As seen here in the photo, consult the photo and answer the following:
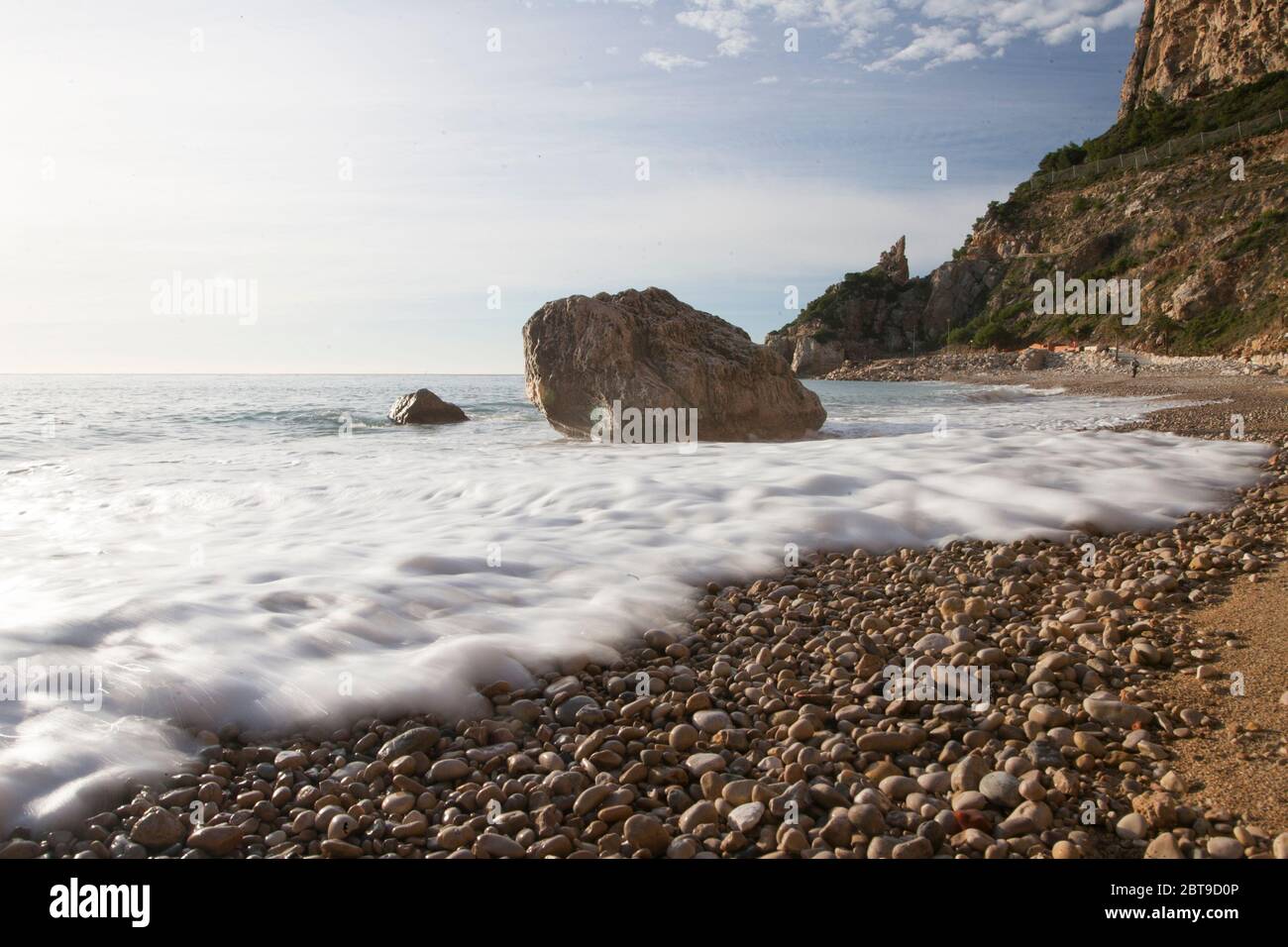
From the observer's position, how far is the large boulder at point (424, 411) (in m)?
20.5

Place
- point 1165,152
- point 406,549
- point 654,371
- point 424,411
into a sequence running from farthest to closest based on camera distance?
point 1165,152 < point 424,411 < point 654,371 < point 406,549

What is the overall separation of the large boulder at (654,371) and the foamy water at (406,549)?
6.31 feet

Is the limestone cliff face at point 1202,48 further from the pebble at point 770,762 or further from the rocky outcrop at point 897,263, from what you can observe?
the pebble at point 770,762

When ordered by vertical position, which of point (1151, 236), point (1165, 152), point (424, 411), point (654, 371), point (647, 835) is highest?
point (1165, 152)

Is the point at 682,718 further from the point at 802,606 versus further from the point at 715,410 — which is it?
the point at 715,410

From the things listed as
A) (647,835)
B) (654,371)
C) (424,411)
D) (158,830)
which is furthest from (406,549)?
(424,411)

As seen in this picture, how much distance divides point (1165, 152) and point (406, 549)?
227 ft

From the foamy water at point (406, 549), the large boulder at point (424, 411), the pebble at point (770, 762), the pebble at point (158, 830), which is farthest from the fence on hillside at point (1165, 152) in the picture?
the pebble at point (158, 830)

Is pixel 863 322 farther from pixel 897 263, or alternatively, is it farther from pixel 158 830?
pixel 158 830

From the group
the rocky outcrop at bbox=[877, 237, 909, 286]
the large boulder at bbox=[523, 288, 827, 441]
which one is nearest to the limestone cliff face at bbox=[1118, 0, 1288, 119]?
the rocky outcrop at bbox=[877, 237, 909, 286]

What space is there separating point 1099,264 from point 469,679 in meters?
62.7

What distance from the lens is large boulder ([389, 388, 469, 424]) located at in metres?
20.5

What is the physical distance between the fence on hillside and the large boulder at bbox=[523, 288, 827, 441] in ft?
177

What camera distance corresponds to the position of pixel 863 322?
78.7 m
